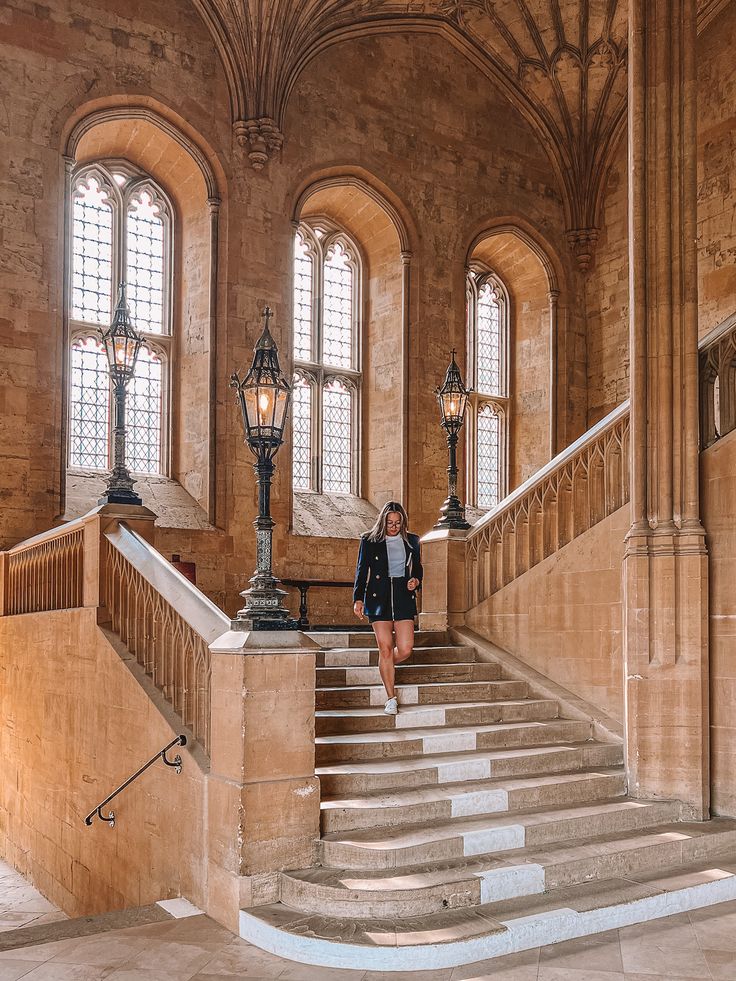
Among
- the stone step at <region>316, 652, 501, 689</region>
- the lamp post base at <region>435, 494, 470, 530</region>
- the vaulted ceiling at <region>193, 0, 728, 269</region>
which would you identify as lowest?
the stone step at <region>316, 652, 501, 689</region>

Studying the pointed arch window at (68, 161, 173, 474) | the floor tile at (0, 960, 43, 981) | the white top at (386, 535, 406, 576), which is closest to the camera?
the floor tile at (0, 960, 43, 981)

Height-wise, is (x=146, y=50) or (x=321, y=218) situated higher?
(x=146, y=50)

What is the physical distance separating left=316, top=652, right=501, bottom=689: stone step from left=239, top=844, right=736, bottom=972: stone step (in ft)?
8.82

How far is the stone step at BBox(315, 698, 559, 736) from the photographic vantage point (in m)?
7.31

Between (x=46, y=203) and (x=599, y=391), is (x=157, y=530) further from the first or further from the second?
(x=599, y=391)

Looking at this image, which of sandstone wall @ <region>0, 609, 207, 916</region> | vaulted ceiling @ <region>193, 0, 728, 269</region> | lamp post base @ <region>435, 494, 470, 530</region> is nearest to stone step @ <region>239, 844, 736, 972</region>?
sandstone wall @ <region>0, 609, 207, 916</region>

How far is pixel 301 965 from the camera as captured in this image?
4.96 m

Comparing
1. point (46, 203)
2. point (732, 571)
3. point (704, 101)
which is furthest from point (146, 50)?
point (732, 571)

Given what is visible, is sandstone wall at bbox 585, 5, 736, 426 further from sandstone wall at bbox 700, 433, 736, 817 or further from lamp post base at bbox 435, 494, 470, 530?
sandstone wall at bbox 700, 433, 736, 817

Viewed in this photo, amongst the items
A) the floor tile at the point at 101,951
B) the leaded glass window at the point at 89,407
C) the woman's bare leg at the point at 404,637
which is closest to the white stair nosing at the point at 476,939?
the floor tile at the point at 101,951

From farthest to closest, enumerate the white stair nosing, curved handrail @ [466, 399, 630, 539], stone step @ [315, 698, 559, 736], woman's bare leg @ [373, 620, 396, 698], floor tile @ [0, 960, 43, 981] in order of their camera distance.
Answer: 1. curved handrail @ [466, 399, 630, 539]
2. woman's bare leg @ [373, 620, 396, 698]
3. stone step @ [315, 698, 559, 736]
4. the white stair nosing
5. floor tile @ [0, 960, 43, 981]

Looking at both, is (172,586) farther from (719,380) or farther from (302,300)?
(302,300)

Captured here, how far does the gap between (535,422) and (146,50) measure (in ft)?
25.5

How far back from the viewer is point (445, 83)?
1502cm
